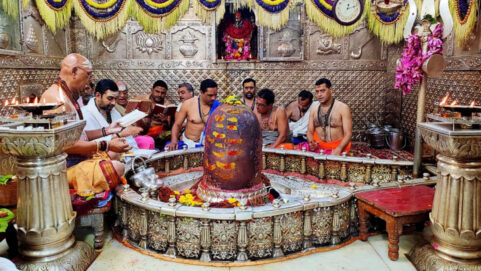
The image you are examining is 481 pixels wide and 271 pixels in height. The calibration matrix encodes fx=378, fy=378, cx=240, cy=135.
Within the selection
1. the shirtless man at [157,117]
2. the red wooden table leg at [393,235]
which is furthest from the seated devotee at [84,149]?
the red wooden table leg at [393,235]

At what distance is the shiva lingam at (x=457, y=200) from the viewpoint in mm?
2818

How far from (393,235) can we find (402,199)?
1.44 ft

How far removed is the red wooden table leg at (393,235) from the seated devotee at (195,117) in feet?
12.0

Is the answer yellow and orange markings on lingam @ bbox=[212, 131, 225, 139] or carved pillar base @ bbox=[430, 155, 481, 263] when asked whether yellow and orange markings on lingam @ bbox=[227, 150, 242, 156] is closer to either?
yellow and orange markings on lingam @ bbox=[212, 131, 225, 139]

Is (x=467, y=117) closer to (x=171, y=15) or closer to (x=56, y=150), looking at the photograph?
(x=56, y=150)

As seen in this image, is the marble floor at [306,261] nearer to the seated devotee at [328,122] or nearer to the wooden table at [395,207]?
the wooden table at [395,207]

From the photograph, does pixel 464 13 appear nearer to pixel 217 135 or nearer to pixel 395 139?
pixel 395 139

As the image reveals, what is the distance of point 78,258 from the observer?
3.13 meters

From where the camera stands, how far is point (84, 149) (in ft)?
13.1

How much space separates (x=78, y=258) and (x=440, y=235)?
2.97m

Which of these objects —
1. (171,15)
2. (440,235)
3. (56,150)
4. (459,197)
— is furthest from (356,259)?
(171,15)

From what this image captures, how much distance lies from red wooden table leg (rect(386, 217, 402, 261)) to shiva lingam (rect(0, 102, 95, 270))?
105 inches

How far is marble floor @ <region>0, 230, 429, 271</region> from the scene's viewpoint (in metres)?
3.28

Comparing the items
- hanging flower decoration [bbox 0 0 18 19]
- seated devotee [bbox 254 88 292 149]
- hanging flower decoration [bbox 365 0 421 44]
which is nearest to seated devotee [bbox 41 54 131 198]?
hanging flower decoration [bbox 0 0 18 19]
